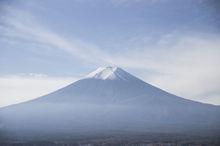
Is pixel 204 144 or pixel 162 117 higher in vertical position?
pixel 162 117

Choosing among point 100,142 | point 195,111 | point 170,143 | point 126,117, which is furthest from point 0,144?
point 195,111

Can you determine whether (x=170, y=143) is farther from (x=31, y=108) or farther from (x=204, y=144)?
(x=31, y=108)

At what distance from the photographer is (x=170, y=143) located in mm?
84125

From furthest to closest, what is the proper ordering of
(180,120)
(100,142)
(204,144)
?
(180,120), (100,142), (204,144)

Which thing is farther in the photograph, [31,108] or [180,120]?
[31,108]

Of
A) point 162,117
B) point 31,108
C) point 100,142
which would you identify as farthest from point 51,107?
point 100,142

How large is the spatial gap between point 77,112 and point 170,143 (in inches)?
4193

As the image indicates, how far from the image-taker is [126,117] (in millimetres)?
177875

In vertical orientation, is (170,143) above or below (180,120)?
below

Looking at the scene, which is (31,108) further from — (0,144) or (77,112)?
(0,144)

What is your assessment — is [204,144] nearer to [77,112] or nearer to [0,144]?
[0,144]

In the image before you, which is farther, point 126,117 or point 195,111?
point 195,111

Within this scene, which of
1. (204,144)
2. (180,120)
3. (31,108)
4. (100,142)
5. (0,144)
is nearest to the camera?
(0,144)

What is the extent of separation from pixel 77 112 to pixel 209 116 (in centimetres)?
5754
